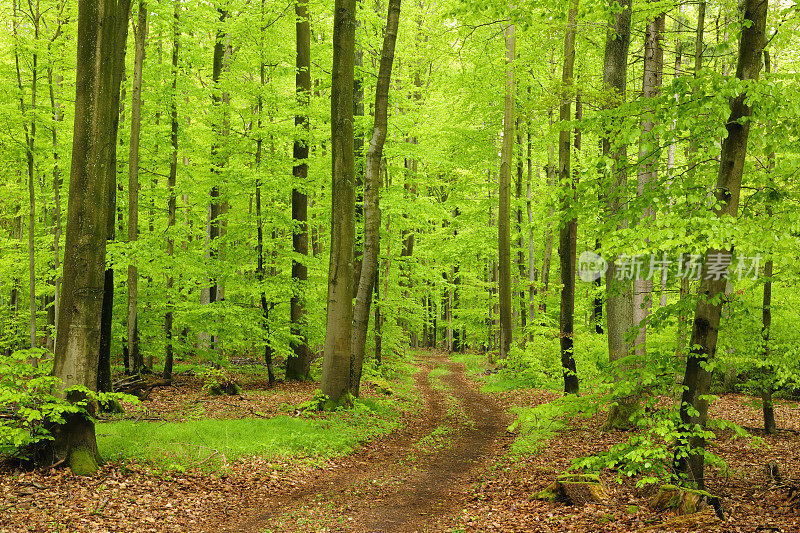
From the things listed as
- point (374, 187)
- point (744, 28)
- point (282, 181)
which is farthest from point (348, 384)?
point (744, 28)

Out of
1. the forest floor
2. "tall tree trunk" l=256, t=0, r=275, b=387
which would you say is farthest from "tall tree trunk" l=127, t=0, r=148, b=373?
the forest floor

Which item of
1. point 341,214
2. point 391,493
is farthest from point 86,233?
point 391,493

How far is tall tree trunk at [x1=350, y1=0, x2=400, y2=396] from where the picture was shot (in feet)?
39.0

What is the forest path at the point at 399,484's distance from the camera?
6.27 metres

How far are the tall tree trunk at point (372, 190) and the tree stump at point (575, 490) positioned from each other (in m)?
6.51

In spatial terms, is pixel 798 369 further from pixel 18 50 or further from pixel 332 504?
pixel 18 50

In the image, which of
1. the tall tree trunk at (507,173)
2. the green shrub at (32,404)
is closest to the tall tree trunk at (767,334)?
the tall tree trunk at (507,173)

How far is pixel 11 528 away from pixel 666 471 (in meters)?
6.99

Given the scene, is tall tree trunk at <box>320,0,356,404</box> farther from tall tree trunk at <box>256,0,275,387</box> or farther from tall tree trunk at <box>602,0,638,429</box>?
tall tree trunk at <box>602,0,638,429</box>

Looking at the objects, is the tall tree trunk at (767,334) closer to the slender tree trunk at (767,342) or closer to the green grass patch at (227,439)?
the slender tree trunk at (767,342)

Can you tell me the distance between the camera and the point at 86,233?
711 cm

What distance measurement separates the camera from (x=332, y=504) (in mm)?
6930

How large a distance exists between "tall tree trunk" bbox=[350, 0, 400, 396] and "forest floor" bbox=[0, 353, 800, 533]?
8.05 feet

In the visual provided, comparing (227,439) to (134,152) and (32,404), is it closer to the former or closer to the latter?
(32,404)
